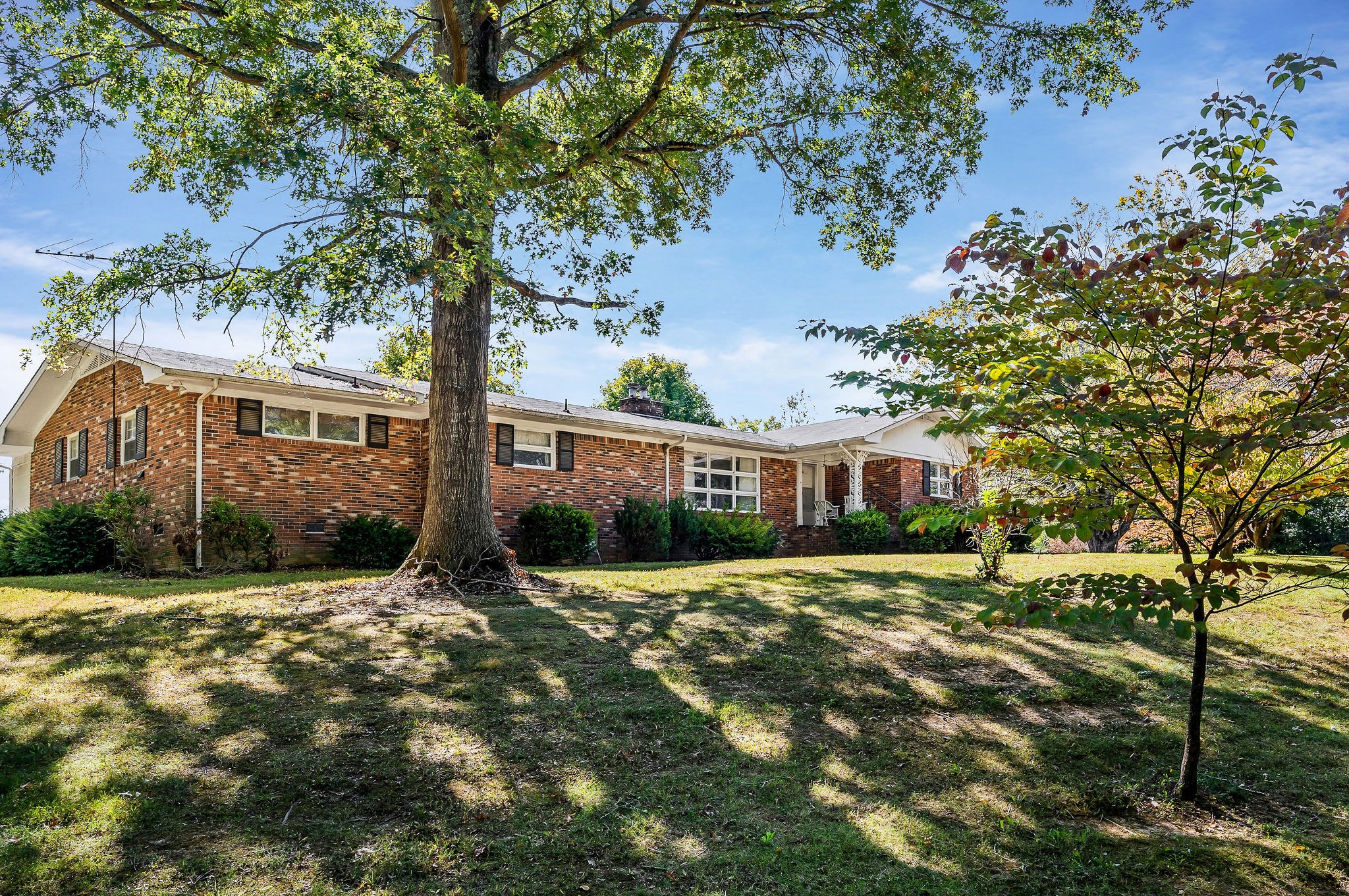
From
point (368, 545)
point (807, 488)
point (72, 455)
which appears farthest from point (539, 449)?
point (72, 455)

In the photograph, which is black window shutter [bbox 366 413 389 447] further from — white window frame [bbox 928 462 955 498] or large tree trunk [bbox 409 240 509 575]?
white window frame [bbox 928 462 955 498]

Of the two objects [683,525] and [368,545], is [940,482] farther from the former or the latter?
[368,545]

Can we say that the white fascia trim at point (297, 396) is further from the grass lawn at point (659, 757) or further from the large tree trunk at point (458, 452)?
the grass lawn at point (659, 757)

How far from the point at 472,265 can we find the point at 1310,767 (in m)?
8.40

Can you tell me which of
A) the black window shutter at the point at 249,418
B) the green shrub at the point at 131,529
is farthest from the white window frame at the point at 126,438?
the black window shutter at the point at 249,418

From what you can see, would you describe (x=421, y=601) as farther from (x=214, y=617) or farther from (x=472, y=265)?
(x=472, y=265)

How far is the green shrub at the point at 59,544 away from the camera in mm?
14117

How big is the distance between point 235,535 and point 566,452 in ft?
21.8

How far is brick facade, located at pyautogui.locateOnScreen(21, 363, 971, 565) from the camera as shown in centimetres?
1312

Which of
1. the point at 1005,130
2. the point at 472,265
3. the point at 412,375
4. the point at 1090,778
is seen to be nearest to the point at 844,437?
the point at 1005,130

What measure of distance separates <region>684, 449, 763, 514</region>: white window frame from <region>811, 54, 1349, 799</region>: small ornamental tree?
15.8 m

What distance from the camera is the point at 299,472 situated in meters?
13.8

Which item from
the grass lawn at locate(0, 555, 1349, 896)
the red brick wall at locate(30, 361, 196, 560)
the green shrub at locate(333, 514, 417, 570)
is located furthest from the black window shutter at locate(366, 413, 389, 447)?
the grass lawn at locate(0, 555, 1349, 896)

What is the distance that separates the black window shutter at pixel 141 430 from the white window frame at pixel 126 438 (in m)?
0.17
